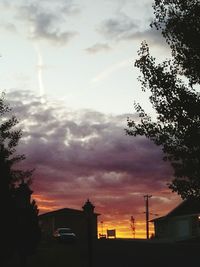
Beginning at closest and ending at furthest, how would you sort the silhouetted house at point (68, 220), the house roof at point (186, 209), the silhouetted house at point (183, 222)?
the silhouetted house at point (183, 222), the house roof at point (186, 209), the silhouetted house at point (68, 220)

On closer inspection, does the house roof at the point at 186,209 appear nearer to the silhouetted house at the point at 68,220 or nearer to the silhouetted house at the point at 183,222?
the silhouetted house at the point at 183,222

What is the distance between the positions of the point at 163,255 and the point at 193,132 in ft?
39.5

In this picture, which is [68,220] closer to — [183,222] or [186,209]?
[186,209]

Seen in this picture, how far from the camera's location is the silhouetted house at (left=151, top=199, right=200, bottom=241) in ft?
252

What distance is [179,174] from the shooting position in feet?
88.7

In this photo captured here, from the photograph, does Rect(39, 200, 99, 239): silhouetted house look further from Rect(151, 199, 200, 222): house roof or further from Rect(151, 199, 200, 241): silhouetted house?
Rect(151, 199, 200, 222): house roof

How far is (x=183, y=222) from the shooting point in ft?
270

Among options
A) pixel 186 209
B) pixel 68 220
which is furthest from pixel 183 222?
pixel 68 220

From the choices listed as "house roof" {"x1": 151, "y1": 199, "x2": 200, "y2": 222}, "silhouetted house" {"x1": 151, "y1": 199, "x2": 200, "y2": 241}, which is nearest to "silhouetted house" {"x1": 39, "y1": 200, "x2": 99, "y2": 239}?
"silhouetted house" {"x1": 151, "y1": 199, "x2": 200, "y2": 241}

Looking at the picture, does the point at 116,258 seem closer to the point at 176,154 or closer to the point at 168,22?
the point at 176,154

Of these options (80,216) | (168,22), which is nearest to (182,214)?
(80,216)

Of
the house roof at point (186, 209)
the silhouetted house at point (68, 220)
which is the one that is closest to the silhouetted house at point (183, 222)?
the house roof at point (186, 209)

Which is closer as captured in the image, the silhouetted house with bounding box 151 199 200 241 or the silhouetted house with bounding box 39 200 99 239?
the silhouetted house with bounding box 151 199 200 241

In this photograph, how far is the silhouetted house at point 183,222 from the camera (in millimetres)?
76688
